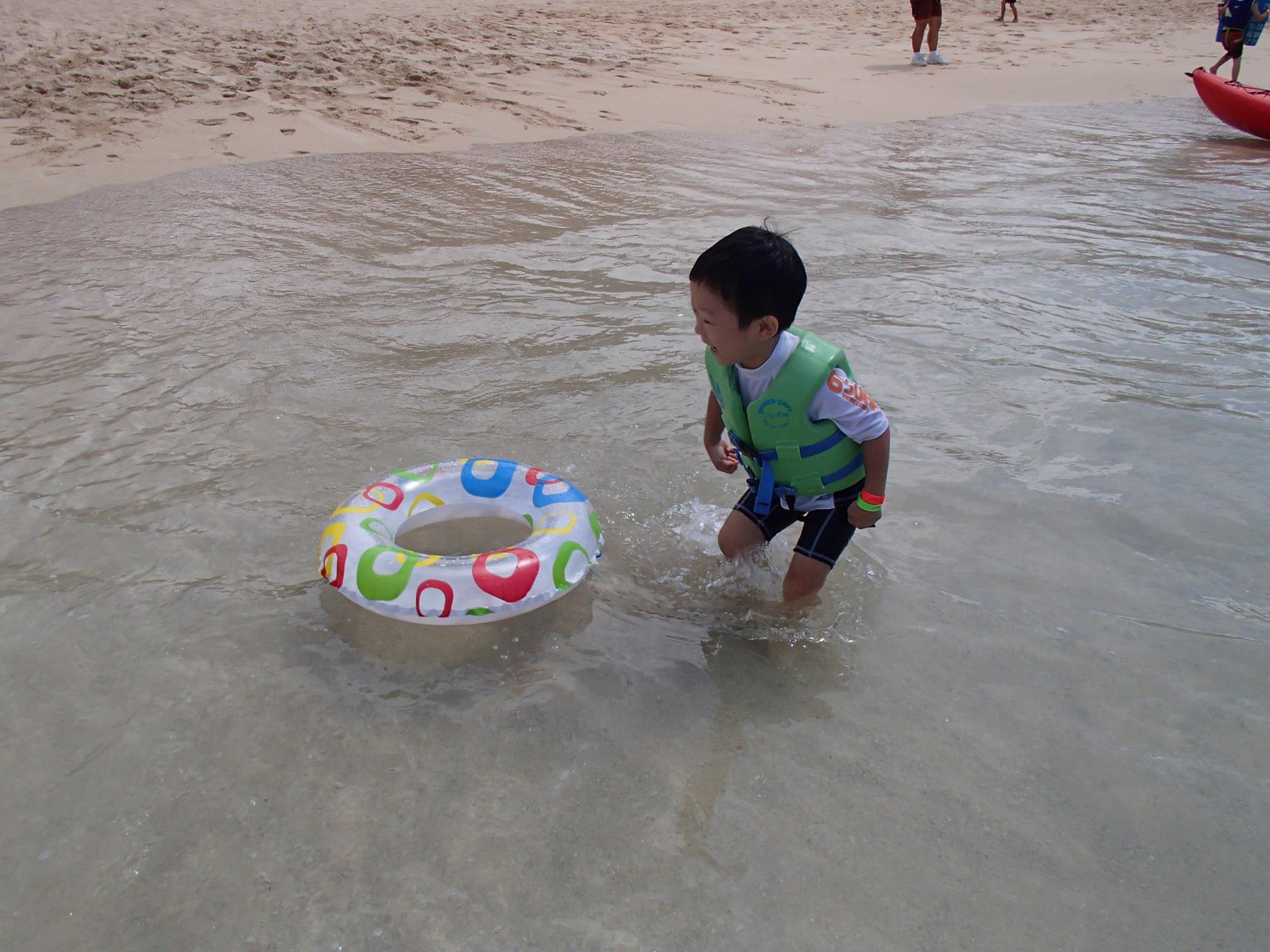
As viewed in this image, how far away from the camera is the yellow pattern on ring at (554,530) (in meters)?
2.76

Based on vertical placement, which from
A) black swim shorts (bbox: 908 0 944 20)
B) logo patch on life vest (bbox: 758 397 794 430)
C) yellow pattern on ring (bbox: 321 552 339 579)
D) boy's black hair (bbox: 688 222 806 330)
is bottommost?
yellow pattern on ring (bbox: 321 552 339 579)

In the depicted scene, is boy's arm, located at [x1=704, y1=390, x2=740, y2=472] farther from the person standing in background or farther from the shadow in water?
the person standing in background

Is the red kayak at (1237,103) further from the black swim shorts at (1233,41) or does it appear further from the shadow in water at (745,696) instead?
the shadow in water at (745,696)

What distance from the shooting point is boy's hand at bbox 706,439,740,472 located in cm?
291

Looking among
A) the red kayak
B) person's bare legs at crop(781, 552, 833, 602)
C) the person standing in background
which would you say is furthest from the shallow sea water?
the person standing in background

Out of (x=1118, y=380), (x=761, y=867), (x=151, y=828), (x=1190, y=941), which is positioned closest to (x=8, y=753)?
(x=151, y=828)

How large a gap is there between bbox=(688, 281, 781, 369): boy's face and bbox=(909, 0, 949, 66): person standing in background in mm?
12316

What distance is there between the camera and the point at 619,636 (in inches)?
109

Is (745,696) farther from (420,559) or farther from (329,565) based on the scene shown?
(329,565)

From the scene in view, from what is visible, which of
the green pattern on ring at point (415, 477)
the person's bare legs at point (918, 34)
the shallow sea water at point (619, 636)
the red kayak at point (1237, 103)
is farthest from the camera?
the person's bare legs at point (918, 34)

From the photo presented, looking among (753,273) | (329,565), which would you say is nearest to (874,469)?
(753,273)

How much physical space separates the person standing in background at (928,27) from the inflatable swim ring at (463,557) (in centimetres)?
1225

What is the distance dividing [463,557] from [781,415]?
1060mm

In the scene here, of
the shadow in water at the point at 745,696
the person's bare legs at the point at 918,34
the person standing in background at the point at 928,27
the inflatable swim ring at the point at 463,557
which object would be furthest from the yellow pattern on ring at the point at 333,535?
the person's bare legs at the point at 918,34
